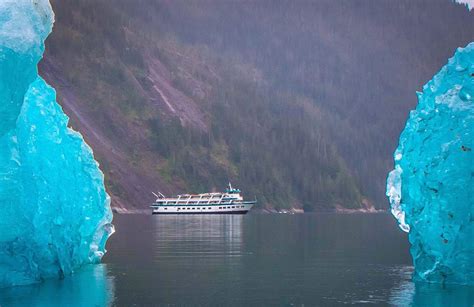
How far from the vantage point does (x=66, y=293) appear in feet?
136

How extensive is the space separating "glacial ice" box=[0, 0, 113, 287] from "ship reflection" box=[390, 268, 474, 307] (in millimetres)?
18549

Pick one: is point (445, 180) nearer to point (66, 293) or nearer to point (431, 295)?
point (431, 295)

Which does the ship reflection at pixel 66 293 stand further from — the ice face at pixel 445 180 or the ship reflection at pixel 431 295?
the ice face at pixel 445 180

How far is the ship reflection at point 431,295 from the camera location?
38.7 meters

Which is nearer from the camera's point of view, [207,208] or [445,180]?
[445,180]

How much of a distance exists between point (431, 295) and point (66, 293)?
18.0 metres

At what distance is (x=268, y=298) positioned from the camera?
132 feet

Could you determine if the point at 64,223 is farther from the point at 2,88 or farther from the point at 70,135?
the point at 2,88

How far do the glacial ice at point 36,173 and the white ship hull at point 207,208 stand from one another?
134 meters

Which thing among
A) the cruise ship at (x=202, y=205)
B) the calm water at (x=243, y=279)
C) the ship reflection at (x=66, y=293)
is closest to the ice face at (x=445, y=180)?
the calm water at (x=243, y=279)

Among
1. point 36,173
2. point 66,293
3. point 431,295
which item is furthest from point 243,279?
point 36,173

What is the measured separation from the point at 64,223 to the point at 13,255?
6158 mm

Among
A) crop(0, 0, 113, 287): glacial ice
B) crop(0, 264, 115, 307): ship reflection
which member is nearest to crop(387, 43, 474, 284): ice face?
crop(0, 264, 115, 307): ship reflection

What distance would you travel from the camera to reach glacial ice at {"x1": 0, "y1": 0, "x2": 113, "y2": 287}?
127 feet
